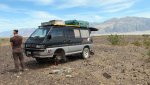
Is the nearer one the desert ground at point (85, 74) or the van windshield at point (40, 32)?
the desert ground at point (85, 74)

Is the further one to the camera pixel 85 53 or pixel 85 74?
pixel 85 53

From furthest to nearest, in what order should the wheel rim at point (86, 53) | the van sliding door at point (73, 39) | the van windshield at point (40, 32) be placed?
the wheel rim at point (86, 53), the van sliding door at point (73, 39), the van windshield at point (40, 32)

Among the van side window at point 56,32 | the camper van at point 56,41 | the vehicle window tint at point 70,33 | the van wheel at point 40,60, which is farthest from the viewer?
the vehicle window tint at point 70,33

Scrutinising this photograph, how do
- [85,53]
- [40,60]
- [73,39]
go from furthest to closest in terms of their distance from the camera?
[85,53]
[73,39]
[40,60]

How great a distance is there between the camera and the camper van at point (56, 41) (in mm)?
13727

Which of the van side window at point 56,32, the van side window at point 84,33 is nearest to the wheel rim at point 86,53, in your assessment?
the van side window at point 84,33

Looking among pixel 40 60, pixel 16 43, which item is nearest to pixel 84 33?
pixel 40 60

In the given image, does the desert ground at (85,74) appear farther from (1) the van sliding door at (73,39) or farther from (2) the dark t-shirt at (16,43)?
(1) the van sliding door at (73,39)

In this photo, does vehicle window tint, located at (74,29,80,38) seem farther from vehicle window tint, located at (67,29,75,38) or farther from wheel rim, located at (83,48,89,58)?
wheel rim, located at (83,48,89,58)

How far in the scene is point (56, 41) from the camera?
14266 millimetres

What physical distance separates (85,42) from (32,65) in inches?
152

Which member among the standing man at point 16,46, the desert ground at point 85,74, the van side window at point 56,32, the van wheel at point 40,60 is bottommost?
Answer: the desert ground at point 85,74

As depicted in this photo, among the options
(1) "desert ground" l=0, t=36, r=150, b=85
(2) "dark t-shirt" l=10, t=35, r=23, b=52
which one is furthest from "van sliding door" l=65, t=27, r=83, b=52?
(2) "dark t-shirt" l=10, t=35, r=23, b=52

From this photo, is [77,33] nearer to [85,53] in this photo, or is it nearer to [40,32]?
[85,53]
